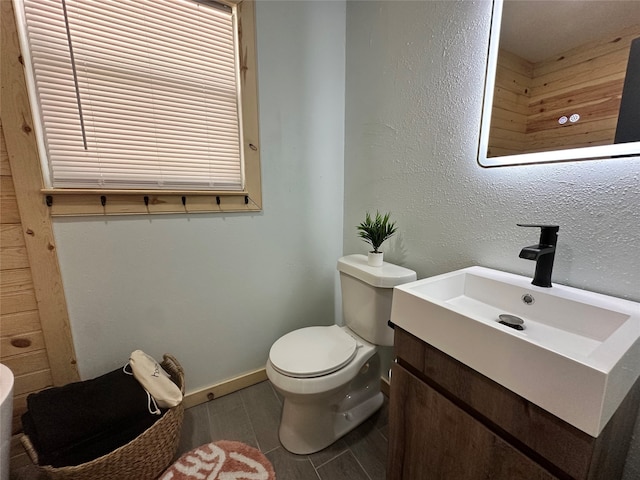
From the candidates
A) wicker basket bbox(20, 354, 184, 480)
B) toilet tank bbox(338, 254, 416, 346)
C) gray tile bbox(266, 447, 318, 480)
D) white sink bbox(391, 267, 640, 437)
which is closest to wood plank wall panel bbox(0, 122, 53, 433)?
wicker basket bbox(20, 354, 184, 480)

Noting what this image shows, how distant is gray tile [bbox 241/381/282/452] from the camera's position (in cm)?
124

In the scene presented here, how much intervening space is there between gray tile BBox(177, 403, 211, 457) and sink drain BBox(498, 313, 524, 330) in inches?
52.7

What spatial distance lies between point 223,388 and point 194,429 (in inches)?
9.4

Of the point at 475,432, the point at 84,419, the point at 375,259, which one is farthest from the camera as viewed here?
the point at 375,259

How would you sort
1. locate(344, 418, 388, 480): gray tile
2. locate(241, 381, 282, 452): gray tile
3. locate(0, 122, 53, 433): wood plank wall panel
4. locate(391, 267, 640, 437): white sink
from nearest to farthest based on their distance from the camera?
1. locate(391, 267, 640, 437): white sink
2. locate(0, 122, 53, 433): wood plank wall panel
3. locate(344, 418, 388, 480): gray tile
4. locate(241, 381, 282, 452): gray tile

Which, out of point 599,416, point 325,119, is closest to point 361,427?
point 599,416

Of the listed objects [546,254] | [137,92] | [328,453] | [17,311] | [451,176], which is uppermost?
[137,92]

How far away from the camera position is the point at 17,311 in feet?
3.50

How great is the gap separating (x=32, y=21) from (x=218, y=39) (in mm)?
660

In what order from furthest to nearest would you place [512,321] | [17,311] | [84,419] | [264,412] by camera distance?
[264,412] → [17,311] → [84,419] → [512,321]

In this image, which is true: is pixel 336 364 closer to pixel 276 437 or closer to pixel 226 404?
pixel 276 437

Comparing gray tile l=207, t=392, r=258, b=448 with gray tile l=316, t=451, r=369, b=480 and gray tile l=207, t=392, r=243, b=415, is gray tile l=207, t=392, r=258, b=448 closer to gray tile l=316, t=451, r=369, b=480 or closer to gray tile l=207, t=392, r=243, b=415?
gray tile l=207, t=392, r=243, b=415

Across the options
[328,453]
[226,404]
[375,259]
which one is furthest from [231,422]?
[375,259]

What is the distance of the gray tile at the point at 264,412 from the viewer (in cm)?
124
